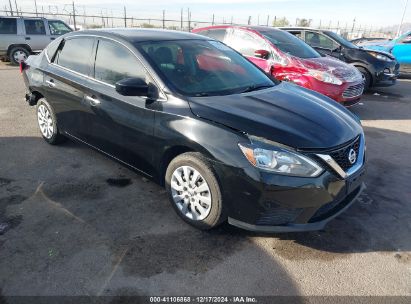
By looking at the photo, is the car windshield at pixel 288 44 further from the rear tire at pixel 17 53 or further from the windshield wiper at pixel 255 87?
the rear tire at pixel 17 53

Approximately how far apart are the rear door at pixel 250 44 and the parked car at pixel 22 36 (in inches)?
345

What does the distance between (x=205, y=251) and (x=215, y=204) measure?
1.27 feet

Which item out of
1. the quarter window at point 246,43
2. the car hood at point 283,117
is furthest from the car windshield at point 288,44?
the car hood at point 283,117

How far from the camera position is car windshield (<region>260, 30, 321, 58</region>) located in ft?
22.9

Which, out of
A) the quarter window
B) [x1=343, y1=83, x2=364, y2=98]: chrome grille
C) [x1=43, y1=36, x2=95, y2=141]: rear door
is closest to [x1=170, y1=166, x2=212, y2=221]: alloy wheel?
[x1=43, y1=36, x2=95, y2=141]: rear door

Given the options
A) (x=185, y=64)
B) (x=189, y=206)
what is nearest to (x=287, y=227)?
(x=189, y=206)

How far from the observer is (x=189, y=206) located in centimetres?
315

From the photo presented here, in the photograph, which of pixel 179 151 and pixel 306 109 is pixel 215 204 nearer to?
pixel 179 151

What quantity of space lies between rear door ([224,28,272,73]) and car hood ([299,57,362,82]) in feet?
2.20

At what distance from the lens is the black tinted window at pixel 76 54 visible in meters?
4.05

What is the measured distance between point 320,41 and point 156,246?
843 centimetres

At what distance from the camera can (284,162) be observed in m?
2.61

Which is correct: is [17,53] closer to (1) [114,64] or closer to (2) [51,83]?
(2) [51,83]

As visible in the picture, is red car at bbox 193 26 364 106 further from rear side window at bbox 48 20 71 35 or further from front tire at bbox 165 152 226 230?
rear side window at bbox 48 20 71 35
